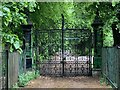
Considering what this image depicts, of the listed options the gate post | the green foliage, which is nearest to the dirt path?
the green foliage

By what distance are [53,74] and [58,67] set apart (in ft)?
1.48

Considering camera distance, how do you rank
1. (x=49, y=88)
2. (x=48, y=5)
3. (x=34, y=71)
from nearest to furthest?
(x=49, y=88), (x=34, y=71), (x=48, y=5)

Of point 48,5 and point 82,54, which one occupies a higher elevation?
point 48,5

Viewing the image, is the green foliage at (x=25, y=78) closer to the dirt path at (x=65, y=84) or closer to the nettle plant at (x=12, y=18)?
the dirt path at (x=65, y=84)

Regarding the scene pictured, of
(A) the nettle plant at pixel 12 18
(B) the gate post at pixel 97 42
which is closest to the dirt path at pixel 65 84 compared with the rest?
(B) the gate post at pixel 97 42

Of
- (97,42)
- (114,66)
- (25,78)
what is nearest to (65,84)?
(25,78)

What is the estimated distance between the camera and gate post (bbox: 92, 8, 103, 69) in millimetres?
16359

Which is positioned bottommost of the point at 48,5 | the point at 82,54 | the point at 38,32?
the point at 82,54

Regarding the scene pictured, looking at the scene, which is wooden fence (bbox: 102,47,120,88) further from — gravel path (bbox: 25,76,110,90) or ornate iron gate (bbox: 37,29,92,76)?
ornate iron gate (bbox: 37,29,92,76)

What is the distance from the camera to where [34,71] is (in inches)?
639

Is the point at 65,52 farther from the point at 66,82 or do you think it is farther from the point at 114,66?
the point at 114,66

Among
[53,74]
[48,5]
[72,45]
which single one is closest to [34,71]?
[53,74]

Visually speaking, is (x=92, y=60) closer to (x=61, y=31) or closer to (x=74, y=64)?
(x=74, y=64)

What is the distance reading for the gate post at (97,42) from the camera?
53.7 ft
